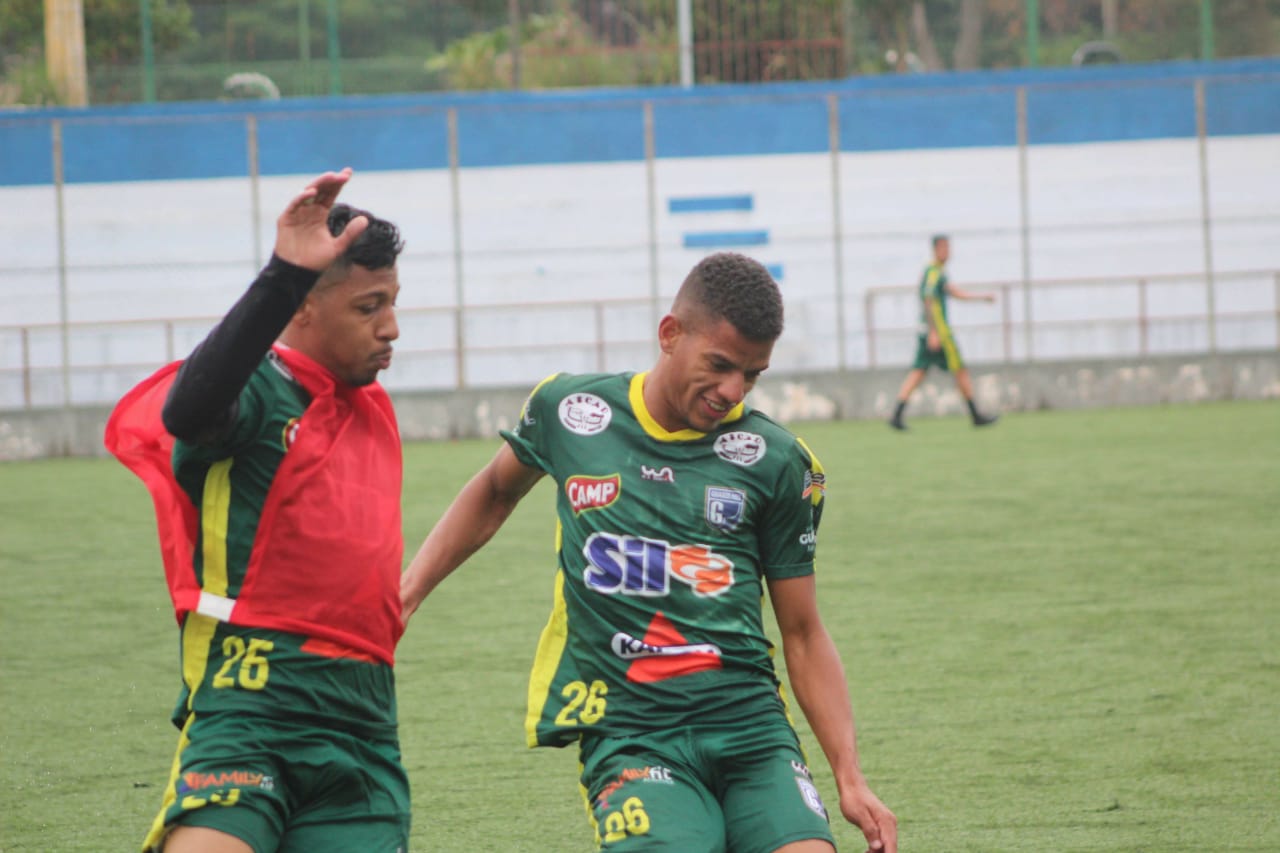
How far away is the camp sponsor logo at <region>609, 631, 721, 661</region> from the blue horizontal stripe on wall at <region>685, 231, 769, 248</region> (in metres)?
20.7

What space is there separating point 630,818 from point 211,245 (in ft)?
71.7

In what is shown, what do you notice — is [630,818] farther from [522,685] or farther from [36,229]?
[36,229]

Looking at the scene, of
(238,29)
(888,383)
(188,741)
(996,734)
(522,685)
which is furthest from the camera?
(238,29)

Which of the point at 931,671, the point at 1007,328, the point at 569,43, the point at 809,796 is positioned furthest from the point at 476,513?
the point at 569,43

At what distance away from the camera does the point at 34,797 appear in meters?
5.29

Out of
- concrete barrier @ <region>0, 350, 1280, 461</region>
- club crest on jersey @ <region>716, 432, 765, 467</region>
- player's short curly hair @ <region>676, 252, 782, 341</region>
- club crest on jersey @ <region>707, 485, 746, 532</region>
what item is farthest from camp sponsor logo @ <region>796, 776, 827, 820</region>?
concrete barrier @ <region>0, 350, 1280, 461</region>

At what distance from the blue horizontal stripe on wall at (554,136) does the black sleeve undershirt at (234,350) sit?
21.8m

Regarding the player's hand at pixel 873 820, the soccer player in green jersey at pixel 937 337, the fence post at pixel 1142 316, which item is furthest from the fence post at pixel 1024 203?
the player's hand at pixel 873 820

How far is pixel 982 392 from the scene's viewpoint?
22.1 meters

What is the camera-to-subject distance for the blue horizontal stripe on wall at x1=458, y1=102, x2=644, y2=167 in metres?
24.2

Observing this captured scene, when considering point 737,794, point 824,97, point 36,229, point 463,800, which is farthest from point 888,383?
point 737,794

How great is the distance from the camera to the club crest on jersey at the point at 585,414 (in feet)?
12.0

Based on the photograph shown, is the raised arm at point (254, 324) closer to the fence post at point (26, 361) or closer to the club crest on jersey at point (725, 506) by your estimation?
the club crest on jersey at point (725, 506)

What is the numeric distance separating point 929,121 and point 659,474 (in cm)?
2203
